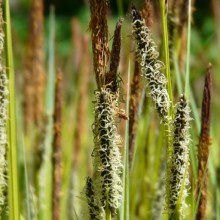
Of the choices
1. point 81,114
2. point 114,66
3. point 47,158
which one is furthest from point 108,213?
point 81,114

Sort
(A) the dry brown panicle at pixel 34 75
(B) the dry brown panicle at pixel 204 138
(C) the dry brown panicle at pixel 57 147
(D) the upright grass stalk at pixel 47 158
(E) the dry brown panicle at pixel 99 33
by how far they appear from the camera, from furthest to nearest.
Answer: (A) the dry brown panicle at pixel 34 75
(D) the upright grass stalk at pixel 47 158
(C) the dry brown panicle at pixel 57 147
(B) the dry brown panicle at pixel 204 138
(E) the dry brown panicle at pixel 99 33

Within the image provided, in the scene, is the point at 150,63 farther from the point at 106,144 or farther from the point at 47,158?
the point at 47,158

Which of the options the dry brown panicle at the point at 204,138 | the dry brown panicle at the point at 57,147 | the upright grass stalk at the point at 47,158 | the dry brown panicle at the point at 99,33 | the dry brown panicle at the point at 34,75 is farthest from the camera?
the dry brown panicle at the point at 34,75

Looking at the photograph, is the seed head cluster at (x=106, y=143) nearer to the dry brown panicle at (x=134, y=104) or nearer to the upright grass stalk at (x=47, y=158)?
the dry brown panicle at (x=134, y=104)

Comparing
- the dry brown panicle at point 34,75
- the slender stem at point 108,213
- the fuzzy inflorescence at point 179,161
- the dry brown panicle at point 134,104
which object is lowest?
the slender stem at point 108,213

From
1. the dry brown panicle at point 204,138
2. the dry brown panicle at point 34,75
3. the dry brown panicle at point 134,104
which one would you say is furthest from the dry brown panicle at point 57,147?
the dry brown panicle at point 34,75

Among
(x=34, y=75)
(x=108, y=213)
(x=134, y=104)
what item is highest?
(x=34, y=75)

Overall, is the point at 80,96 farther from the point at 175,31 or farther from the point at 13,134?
the point at 13,134
